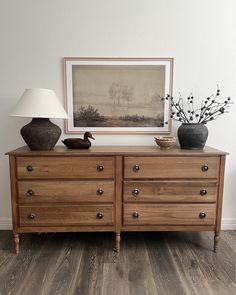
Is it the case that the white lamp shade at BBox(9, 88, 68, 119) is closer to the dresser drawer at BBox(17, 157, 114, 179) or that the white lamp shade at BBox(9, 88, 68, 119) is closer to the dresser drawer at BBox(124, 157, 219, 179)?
the dresser drawer at BBox(17, 157, 114, 179)

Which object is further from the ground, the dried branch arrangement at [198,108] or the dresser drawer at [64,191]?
the dried branch arrangement at [198,108]

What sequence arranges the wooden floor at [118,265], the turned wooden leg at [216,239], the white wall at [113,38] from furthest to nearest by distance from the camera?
the white wall at [113,38] < the turned wooden leg at [216,239] < the wooden floor at [118,265]

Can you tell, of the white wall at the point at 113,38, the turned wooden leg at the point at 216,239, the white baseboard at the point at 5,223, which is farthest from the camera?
the white baseboard at the point at 5,223

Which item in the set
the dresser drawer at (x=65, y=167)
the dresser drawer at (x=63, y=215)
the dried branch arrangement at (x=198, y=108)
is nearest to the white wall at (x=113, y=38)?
the dried branch arrangement at (x=198, y=108)

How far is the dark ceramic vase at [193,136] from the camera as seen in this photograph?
6.74ft

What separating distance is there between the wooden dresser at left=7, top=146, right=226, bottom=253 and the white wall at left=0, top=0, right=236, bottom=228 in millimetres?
631

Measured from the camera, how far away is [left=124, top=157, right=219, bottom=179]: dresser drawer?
6.31 feet

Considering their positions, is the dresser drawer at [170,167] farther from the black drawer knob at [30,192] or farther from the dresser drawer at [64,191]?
the black drawer knob at [30,192]

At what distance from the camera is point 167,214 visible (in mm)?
1984

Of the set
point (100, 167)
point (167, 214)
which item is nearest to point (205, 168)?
point (167, 214)

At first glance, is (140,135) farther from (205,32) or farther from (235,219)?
(235,219)

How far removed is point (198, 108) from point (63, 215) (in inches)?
63.7

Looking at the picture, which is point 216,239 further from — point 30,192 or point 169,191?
point 30,192

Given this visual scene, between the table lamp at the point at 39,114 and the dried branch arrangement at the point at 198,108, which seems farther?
the dried branch arrangement at the point at 198,108
